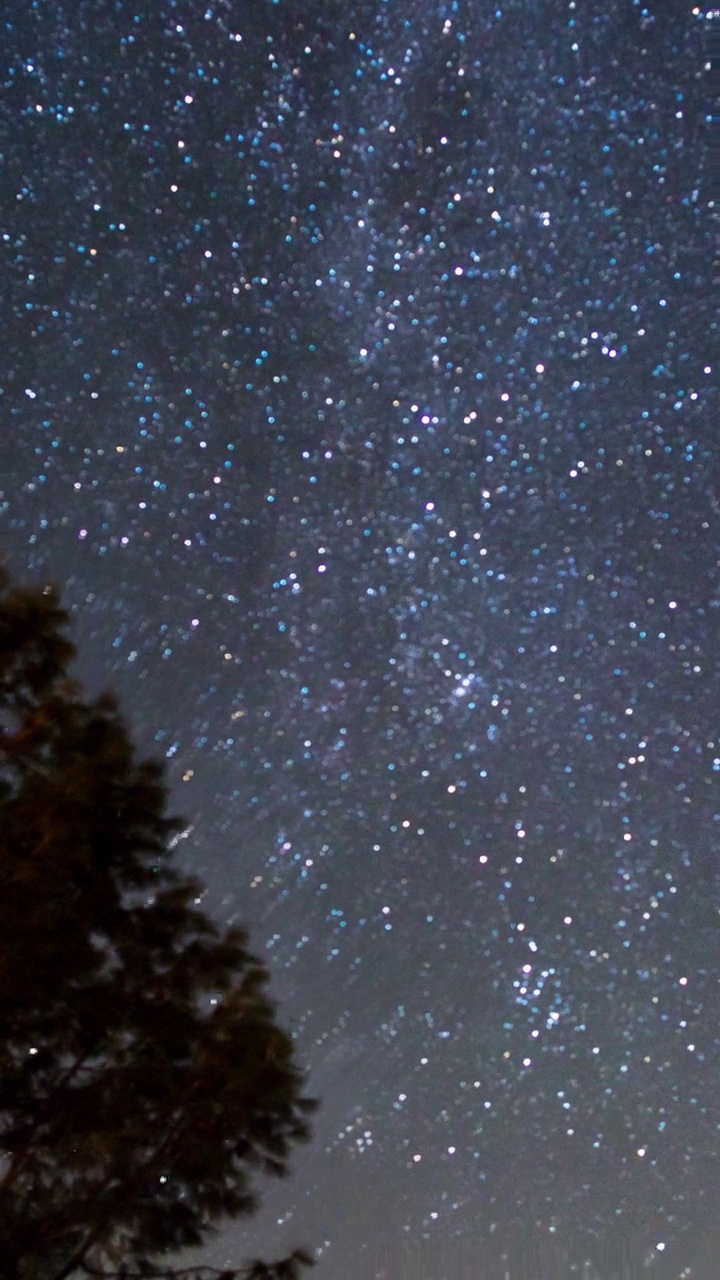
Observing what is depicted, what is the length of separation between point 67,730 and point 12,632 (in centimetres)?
45

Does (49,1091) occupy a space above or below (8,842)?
below

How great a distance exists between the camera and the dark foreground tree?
4.59 metres

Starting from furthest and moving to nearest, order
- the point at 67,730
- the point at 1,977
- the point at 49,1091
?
the point at 67,730 → the point at 49,1091 → the point at 1,977

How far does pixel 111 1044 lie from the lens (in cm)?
492

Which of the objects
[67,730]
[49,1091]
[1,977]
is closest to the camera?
[1,977]

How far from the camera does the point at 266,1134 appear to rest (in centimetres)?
473

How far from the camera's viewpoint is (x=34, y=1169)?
4.71 m

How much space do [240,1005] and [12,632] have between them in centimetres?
166

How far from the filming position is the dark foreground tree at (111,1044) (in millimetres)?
4590

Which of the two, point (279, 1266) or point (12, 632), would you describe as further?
point (12, 632)

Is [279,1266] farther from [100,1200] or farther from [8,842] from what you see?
[8,842]

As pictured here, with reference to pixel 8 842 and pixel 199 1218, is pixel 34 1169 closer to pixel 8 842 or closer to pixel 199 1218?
pixel 199 1218

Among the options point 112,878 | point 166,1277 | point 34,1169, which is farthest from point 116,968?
point 166,1277

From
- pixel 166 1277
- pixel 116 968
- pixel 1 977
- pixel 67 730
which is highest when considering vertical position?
pixel 67 730
